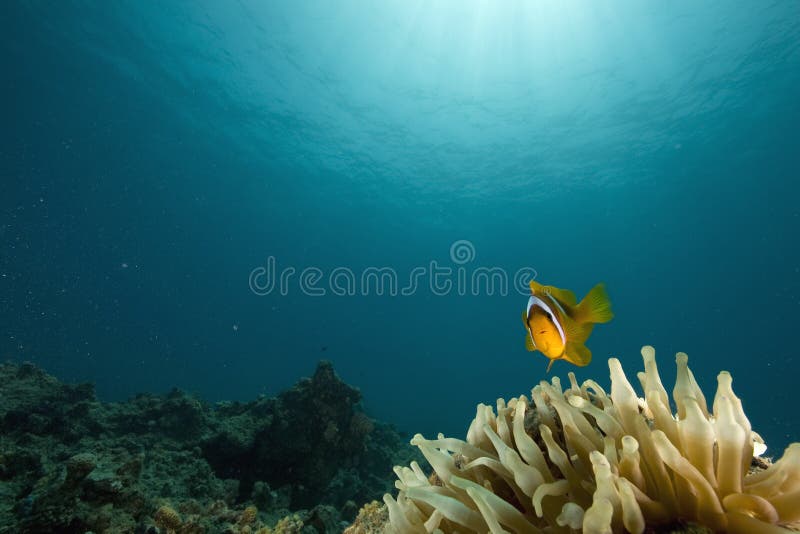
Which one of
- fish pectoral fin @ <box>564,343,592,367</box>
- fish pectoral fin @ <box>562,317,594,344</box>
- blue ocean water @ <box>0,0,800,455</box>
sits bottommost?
fish pectoral fin @ <box>564,343,592,367</box>

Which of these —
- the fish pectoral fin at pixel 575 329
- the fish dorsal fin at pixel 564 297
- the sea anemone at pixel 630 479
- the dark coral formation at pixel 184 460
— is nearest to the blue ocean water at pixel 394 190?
the dark coral formation at pixel 184 460

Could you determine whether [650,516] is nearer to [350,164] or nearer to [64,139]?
[350,164]

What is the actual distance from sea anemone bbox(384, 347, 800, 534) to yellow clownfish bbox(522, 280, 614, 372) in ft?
1.23

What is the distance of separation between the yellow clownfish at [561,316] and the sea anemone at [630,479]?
37 cm

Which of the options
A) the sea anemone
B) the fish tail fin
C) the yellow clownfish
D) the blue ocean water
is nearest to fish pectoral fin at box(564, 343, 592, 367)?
the yellow clownfish

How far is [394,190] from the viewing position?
50031 millimetres

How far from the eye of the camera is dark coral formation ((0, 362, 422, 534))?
3.24 meters

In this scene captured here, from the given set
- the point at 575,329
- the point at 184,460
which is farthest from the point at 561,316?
the point at 184,460

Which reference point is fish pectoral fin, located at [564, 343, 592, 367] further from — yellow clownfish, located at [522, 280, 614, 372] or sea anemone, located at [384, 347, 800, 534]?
sea anemone, located at [384, 347, 800, 534]

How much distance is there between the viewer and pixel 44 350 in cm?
6362

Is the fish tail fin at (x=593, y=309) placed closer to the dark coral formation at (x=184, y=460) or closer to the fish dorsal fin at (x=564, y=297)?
the fish dorsal fin at (x=564, y=297)

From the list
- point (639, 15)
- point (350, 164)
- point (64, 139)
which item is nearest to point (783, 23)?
point (639, 15)

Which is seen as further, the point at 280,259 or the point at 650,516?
the point at 280,259

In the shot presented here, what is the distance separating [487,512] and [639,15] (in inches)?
1302
